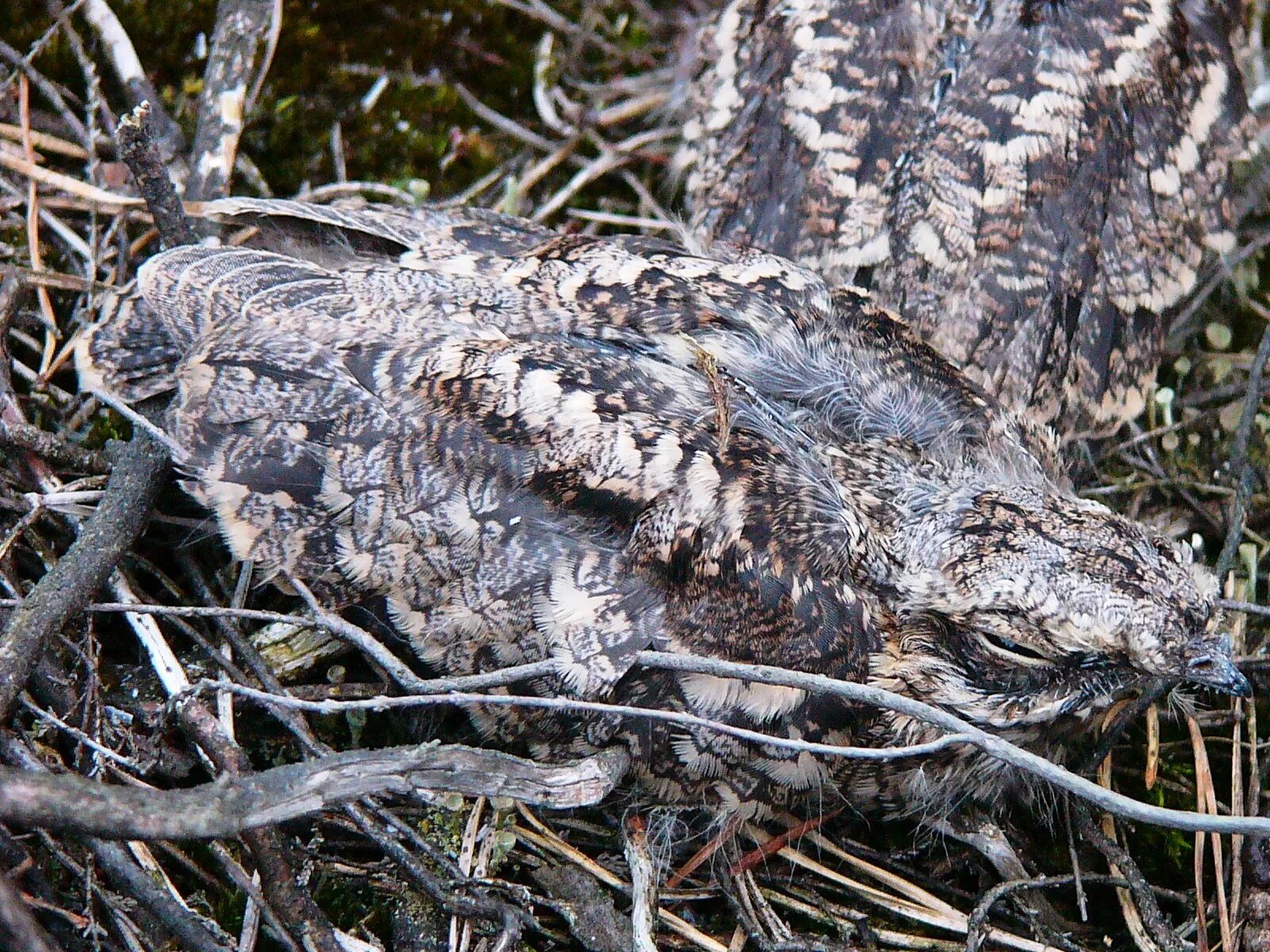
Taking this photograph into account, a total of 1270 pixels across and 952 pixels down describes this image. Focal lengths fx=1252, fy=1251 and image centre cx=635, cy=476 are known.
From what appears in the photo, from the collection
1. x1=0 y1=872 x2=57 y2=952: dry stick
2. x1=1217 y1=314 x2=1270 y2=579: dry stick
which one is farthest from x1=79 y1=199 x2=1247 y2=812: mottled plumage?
x1=0 y1=872 x2=57 y2=952: dry stick

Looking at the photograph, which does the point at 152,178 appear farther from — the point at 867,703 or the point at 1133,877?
the point at 1133,877

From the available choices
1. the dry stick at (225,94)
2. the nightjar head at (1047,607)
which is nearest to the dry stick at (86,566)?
the dry stick at (225,94)

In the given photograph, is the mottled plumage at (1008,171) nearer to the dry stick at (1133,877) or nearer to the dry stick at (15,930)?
the dry stick at (1133,877)

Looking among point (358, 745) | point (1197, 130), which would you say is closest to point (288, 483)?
point (358, 745)

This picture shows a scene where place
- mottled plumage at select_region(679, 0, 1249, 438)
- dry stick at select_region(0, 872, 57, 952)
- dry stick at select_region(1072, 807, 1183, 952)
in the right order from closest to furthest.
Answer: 1. dry stick at select_region(0, 872, 57, 952)
2. dry stick at select_region(1072, 807, 1183, 952)
3. mottled plumage at select_region(679, 0, 1249, 438)

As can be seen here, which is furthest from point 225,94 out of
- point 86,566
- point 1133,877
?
point 1133,877

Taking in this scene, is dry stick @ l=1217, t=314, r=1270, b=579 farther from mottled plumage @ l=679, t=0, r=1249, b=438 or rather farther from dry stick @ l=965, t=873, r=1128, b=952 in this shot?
dry stick @ l=965, t=873, r=1128, b=952
